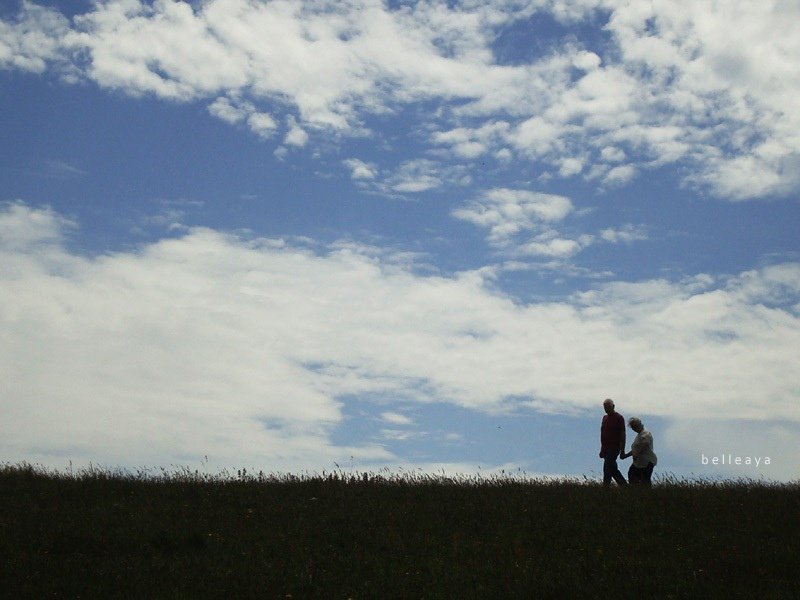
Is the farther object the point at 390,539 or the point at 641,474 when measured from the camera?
the point at 641,474

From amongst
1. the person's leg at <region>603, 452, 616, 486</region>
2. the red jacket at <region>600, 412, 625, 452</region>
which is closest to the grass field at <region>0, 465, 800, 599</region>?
the person's leg at <region>603, 452, 616, 486</region>

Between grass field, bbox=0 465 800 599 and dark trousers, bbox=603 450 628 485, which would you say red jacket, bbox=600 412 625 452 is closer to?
dark trousers, bbox=603 450 628 485

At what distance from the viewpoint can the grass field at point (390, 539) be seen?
965cm

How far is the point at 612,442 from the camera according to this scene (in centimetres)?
1661

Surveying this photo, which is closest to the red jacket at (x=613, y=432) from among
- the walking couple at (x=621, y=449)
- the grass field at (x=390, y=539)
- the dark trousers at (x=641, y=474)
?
the walking couple at (x=621, y=449)

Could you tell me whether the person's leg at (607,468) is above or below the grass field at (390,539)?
above

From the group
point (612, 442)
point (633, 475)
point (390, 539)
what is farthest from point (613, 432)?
point (390, 539)

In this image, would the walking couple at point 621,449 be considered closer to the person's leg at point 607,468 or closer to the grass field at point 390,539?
the person's leg at point 607,468

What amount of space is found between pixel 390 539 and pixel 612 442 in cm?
669

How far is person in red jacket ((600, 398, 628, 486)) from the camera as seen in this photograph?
16.6m

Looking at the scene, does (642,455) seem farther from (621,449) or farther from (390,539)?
(390,539)

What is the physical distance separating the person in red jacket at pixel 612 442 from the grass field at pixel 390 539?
25.0 inches

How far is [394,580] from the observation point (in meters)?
9.86

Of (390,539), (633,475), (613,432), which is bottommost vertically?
(390,539)
